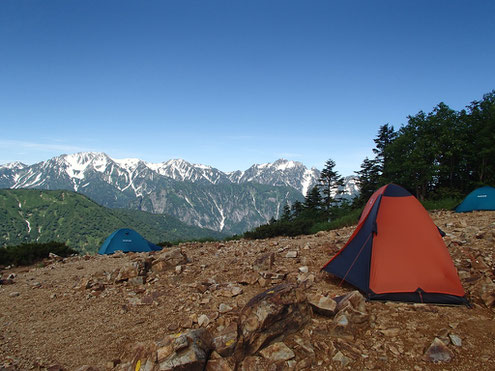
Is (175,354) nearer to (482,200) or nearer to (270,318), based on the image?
→ (270,318)

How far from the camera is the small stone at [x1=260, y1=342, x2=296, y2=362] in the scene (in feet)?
14.9

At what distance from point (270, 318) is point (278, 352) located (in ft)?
1.82

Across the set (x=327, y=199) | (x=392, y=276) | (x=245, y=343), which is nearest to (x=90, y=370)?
(x=245, y=343)

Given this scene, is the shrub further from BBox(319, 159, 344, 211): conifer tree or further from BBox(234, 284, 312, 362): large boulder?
BBox(319, 159, 344, 211): conifer tree

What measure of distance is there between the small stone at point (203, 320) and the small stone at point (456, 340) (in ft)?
14.8

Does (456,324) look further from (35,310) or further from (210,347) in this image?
(35,310)

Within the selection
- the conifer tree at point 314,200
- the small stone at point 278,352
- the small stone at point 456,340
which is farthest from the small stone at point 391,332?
the conifer tree at point 314,200

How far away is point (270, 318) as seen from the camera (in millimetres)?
4996

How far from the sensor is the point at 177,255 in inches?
425

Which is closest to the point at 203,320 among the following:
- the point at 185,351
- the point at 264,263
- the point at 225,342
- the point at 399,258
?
the point at 225,342

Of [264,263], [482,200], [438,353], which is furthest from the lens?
[482,200]

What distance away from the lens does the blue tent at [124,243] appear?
17.8m

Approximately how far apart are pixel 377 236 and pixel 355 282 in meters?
1.33

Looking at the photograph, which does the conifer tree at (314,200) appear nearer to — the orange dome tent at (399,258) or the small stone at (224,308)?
the orange dome tent at (399,258)
